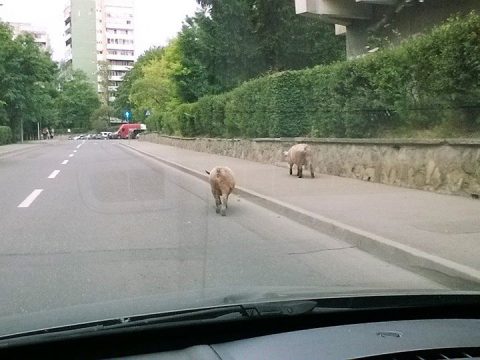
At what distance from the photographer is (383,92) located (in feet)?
47.8

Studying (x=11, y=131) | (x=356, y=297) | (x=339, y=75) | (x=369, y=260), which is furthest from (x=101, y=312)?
(x=11, y=131)

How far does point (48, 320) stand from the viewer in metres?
3.08

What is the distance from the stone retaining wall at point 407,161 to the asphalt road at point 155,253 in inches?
130

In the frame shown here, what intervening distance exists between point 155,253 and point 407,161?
7017 millimetres

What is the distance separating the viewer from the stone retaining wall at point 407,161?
11.4 m

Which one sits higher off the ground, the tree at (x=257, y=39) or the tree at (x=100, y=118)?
the tree at (x=257, y=39)

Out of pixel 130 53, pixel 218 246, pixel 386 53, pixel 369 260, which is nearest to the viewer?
pixel 369 260

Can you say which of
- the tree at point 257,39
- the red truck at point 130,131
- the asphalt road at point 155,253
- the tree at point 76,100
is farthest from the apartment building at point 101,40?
the asphalt road at point 155,253

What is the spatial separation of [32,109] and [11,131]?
15.9ft

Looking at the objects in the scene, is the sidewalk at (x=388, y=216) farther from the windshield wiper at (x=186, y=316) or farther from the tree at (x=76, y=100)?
the tree at (x=76, y=100)

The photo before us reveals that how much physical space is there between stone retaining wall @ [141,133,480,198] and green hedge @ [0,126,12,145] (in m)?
40.9

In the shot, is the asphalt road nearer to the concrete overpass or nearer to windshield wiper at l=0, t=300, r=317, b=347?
windshield wiper at l=0, t=300, r=317, b=347

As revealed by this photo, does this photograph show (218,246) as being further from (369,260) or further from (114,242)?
(369,260)

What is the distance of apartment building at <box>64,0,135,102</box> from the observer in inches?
5423
